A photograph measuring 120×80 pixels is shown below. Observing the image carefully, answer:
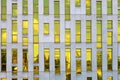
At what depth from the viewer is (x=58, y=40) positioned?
4438 cm

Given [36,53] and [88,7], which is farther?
[88,7]

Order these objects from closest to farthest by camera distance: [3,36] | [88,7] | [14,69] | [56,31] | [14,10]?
1. [14,69]
2. [3,36]
3. [56,31]
4. [14,10]
5. [88,7]

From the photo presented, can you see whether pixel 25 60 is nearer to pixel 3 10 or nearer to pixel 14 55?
pixel 14 55

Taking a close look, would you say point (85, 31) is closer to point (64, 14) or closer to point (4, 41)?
point (64, 14)

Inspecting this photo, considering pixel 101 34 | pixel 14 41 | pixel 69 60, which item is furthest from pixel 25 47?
pixel 101 34

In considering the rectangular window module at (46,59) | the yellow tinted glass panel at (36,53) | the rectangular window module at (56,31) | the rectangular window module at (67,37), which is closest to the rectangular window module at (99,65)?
the rectangular window module at (67,37)

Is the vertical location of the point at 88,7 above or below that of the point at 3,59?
above

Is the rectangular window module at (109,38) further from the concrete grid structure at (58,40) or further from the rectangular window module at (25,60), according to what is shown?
the rectangular window module at (25,60)

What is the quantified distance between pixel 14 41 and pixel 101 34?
32.2 feet

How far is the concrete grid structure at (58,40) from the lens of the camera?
1735 inches

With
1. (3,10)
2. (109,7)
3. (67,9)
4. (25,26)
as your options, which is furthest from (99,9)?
(3,10)

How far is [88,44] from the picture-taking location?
44500 millimetres

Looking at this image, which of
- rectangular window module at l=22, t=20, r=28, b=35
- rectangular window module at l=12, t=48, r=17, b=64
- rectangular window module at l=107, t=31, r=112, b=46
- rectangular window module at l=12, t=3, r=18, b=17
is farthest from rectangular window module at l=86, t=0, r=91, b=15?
rectangular window module at l=12, t=48, r=17, b=64

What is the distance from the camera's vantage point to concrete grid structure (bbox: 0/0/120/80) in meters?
44.1
